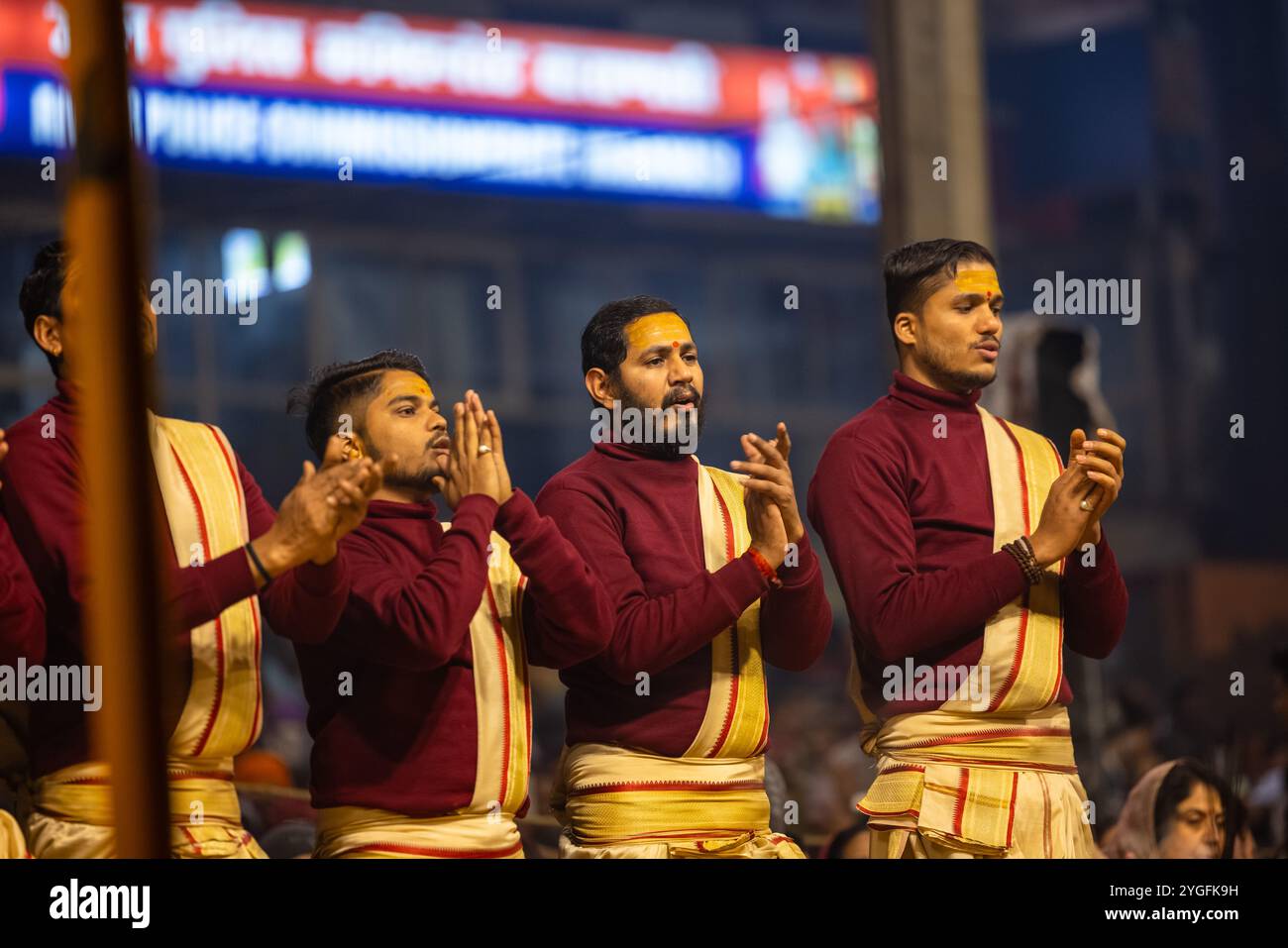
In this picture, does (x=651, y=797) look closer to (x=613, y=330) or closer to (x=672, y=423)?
(x=672, y=423)

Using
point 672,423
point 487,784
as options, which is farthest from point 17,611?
point 672,423

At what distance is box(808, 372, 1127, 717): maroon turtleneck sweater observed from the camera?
13.4 ft

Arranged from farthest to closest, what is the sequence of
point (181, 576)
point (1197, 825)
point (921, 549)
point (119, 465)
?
point (1197, 825) < point (921, 549) < point (181, 576) < point (119, 465)

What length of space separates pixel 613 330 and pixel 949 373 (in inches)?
27.4

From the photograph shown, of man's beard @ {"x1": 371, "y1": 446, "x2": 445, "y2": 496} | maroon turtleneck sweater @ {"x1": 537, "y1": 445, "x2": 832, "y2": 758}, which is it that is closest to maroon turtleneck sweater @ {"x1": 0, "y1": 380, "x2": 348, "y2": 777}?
man's beard @ {"x1": 371, "y1": 446, "x2": 445, "y2": 496}

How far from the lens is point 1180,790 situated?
5.13 meters

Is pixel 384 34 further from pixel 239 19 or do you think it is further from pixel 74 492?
pixel 74 492

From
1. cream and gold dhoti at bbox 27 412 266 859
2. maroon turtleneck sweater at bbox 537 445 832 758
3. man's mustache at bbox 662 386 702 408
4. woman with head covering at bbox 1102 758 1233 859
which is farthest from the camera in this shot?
woman with head covering at bbox 1102 758 1233 859

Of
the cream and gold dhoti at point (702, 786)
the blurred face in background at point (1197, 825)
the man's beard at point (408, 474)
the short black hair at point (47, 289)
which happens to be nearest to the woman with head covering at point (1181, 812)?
the blurred face in background at point (1197, 825)

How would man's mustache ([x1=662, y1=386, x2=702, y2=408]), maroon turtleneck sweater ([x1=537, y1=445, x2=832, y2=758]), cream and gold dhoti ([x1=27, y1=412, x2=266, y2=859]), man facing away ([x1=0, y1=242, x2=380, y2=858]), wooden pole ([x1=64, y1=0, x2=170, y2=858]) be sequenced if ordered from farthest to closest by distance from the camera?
man's mustache ([x1=662, y1=386, x2=702, y2=408]) < maroon turtleneck sweater ([x1=537, y1=445, x2=832, y2=758]) < cream and gold dhoti ([x1=27, y1=412, x2=266, y2=859]) < man facing away ([x1=0, y1=242, x2=380, y2=858]) < wooden pole ([x1=64, y1=0, x2=170, y2=858])

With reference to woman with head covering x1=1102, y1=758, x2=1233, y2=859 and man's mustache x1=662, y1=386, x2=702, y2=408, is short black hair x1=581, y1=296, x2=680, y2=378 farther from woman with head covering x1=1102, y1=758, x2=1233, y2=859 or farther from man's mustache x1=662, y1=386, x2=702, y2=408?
woman with head covering x1=1102, y1=758, x2=1233, y2=859

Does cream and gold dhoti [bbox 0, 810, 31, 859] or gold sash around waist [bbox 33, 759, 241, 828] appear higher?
gold sash around waist [bbox 33, 759, 241, 828]

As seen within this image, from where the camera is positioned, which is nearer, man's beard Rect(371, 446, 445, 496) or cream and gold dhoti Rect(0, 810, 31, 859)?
cream and gold dhoti Rect(0, 810, 31, 859)

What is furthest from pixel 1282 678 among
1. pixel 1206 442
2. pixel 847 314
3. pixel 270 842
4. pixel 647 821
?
pixel 1206 442
